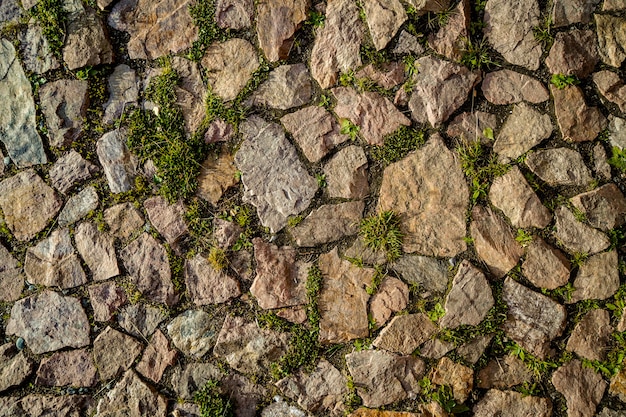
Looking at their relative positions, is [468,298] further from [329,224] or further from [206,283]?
[206,283]

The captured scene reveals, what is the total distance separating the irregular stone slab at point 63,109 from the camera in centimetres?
382

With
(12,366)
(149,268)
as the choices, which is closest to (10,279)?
(12,366)

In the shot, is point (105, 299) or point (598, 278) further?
point (105, 299)

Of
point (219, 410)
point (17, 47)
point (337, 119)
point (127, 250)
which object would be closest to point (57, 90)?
point (17, 47)

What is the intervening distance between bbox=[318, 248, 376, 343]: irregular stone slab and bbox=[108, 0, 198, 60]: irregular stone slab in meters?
1.74

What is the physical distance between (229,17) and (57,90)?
1.31m

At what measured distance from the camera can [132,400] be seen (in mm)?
3750

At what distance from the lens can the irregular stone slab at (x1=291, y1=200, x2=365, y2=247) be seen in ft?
11.6

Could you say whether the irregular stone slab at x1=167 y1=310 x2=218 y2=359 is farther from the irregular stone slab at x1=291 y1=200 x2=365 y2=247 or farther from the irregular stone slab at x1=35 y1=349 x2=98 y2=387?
the irregular stone slab at x1=291 y1=200 x2=365 y2=247

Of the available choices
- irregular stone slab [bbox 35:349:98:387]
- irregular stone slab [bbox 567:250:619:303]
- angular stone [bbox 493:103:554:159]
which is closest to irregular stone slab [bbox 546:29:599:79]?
angular stone [bbox 493:103:554:159]

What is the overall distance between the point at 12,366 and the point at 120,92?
2064mm

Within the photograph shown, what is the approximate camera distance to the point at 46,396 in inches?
152

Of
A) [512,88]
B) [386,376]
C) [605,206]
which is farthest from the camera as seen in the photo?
[386,376]

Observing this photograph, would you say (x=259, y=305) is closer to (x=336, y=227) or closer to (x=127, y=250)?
(x=336, y=227)
